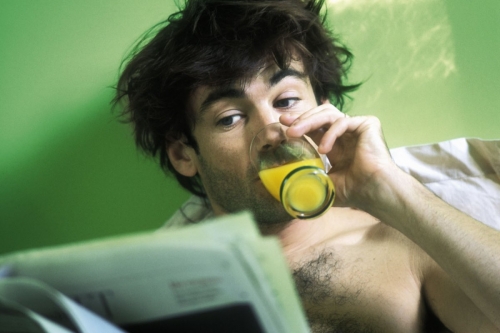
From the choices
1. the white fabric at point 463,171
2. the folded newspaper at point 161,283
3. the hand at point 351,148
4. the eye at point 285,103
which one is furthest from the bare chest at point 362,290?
the folded newspaper at point 161,283

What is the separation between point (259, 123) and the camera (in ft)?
2.96

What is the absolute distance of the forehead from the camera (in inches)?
37.1

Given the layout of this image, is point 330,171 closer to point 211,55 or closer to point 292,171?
point 292,171

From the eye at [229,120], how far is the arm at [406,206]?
5.5 inches

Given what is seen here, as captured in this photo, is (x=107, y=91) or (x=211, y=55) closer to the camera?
(x=211, y=55)

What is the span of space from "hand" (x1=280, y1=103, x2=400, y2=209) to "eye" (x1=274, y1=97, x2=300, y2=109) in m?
0.05

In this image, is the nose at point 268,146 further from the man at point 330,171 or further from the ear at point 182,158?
the ear at point 182,158

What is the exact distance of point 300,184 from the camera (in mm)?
717

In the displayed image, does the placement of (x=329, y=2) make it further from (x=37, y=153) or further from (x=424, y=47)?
(x=37, y=153)

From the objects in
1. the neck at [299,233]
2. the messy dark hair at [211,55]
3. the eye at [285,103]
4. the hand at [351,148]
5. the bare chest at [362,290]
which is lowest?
the bare chest at [362,290]

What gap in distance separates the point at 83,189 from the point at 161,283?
3.31 ft

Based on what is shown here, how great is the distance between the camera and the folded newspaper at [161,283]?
339mm

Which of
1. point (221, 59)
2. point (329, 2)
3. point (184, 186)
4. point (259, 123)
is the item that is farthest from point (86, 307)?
point (329, 2)

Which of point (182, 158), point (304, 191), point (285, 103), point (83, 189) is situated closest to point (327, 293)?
point (304, 191)
